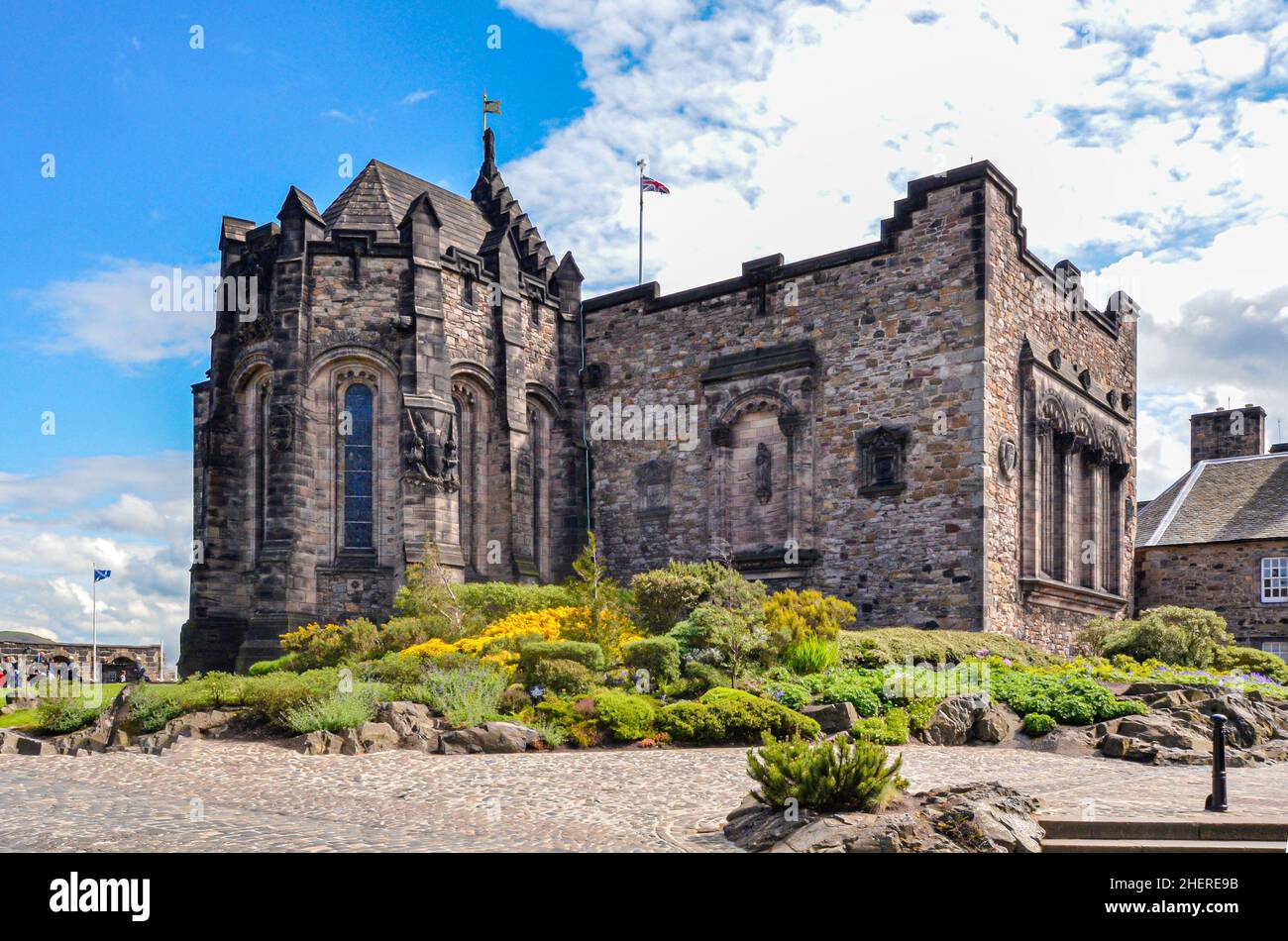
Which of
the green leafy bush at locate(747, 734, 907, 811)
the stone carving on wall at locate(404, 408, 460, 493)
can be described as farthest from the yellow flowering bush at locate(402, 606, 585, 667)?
the green leafy bush at locate(747, 734, 907, 811)

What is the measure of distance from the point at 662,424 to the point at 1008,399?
8257 millimetres

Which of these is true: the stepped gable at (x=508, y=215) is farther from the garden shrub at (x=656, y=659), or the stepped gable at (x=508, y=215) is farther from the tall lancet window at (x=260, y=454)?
the garden shrub at (x=656, y=659)

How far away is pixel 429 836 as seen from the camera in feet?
27.5

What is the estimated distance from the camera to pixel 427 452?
77.5 feet

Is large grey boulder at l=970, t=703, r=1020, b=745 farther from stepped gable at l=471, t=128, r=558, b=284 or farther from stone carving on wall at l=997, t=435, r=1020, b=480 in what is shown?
stepped gable at l=471, t=128, r=558, b=284

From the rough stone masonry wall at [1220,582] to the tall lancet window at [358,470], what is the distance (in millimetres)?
20956

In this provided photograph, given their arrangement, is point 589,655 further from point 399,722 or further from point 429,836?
point 429,836

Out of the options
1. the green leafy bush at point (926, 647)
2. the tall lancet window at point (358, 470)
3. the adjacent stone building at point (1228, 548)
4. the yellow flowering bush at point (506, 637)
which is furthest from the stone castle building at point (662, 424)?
the yellow flowering bush at point (506, 637)

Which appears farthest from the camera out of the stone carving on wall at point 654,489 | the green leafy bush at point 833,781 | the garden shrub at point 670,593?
the stone carving on wall at point 654,489

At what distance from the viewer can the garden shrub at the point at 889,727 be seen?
13750 millimetres

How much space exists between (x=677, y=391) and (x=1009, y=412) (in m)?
7.88

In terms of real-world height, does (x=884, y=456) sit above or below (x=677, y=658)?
above

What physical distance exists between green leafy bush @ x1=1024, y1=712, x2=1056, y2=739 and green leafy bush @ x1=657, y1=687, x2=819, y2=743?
3571 mm
